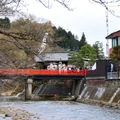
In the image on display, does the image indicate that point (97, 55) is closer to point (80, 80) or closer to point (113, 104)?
point (80, 80)

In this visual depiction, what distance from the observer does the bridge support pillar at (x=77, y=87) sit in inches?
1920

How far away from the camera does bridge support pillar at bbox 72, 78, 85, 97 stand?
4878cm

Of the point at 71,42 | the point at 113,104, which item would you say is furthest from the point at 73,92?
the point at 71,42

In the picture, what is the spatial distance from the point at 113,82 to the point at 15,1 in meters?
31.3

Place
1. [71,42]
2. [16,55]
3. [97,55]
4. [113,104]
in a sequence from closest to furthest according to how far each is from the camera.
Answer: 1. [16,55]
2. [113,104]
3. [97,55]
4. [71,42]

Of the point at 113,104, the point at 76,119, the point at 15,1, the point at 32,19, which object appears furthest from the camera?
the point at 113,104

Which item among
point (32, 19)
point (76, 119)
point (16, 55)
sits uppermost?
point (32, 19)

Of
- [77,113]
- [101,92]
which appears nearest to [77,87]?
[101,92]

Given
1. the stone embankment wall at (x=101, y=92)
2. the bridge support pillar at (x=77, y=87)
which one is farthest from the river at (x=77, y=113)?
the bridge support pillar at (x=77, y=87)

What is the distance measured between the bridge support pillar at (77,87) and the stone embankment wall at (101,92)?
4.29ft

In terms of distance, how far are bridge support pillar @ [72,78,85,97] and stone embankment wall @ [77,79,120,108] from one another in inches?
51.5

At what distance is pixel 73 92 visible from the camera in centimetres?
5147

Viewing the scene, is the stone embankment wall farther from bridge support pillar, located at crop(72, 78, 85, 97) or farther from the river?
the river

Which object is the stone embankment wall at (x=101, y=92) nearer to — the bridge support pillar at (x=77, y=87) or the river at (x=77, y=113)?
the bridge support pillar at (x=77, y=87)
